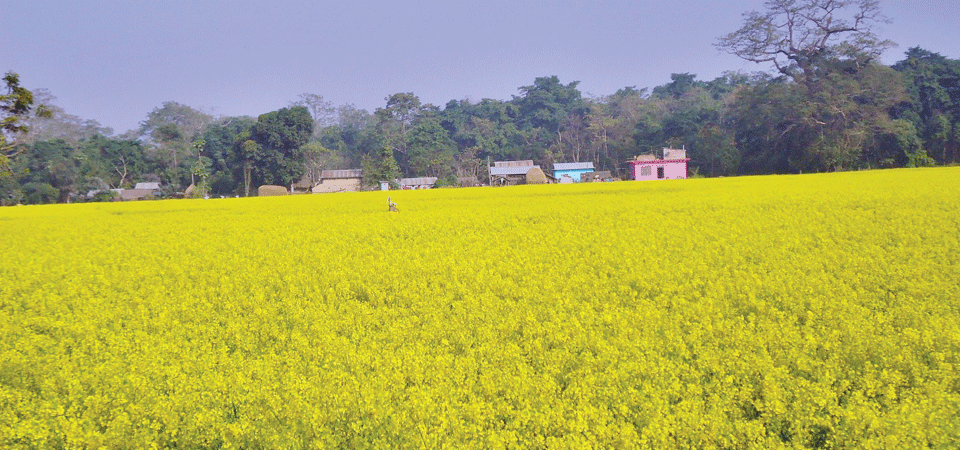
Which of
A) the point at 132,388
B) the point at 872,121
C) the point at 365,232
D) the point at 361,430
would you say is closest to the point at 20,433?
the point at 132,388

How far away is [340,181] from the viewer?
66812mm

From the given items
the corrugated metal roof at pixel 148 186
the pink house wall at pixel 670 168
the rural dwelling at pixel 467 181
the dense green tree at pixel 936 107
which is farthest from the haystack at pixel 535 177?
the corrugated metal roof at pixel 148 186

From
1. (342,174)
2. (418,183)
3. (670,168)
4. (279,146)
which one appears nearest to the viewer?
(670,168)

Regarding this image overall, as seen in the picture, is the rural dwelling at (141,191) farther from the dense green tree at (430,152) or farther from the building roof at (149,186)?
the dense green tree at (430,152)

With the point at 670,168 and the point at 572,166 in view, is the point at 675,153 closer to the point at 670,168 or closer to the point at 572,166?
the point at 670,168

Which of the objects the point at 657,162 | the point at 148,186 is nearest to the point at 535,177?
the point at 657,162

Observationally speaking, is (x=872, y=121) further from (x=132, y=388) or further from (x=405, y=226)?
(x=132, y=388)

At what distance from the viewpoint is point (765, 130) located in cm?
5350

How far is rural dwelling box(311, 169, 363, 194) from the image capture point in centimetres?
6612

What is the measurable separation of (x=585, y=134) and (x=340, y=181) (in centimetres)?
3401

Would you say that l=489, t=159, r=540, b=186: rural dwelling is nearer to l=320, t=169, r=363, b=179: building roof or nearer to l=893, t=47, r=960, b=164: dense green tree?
l=320, t=169, r=363, b=179: building roof

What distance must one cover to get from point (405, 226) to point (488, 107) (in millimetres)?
81808

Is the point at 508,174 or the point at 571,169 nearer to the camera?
the point at 508,174

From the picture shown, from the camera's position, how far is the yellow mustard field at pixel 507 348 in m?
3.59
